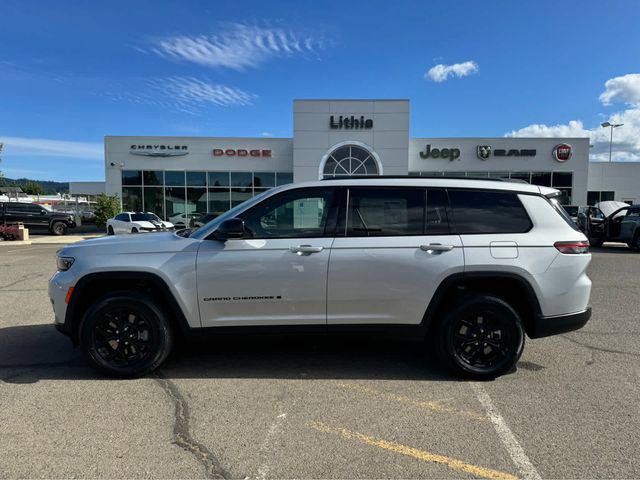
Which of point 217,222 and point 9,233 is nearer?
point 217,222

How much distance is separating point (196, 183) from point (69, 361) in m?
25.4

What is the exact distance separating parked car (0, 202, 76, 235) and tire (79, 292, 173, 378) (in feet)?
84.1

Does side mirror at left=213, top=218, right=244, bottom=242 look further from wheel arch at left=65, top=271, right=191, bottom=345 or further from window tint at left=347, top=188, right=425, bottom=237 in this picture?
window tint at left=347, top=188, right=425, bottom=237

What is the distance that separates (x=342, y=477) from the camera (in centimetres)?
258

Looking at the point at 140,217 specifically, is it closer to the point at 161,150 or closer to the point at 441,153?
the point at 161,150

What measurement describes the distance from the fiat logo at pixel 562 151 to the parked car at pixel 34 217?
3097 centimetres

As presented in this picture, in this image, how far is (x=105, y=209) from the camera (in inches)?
1052

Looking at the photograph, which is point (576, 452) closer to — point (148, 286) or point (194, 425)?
point (194, 425)

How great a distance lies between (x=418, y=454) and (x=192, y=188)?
91.4ft

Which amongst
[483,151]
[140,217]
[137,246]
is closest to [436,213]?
[137,246]

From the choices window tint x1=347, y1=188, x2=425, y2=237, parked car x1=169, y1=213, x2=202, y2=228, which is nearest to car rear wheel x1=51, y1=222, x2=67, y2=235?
parked car x1=169, y1=213, x2=202, y2=228

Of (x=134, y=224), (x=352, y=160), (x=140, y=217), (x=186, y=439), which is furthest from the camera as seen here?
(x=352, y=160)

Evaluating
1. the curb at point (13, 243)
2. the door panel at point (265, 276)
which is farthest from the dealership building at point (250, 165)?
the door panel at point (265, 276)

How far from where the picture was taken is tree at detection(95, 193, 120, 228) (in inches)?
1053
